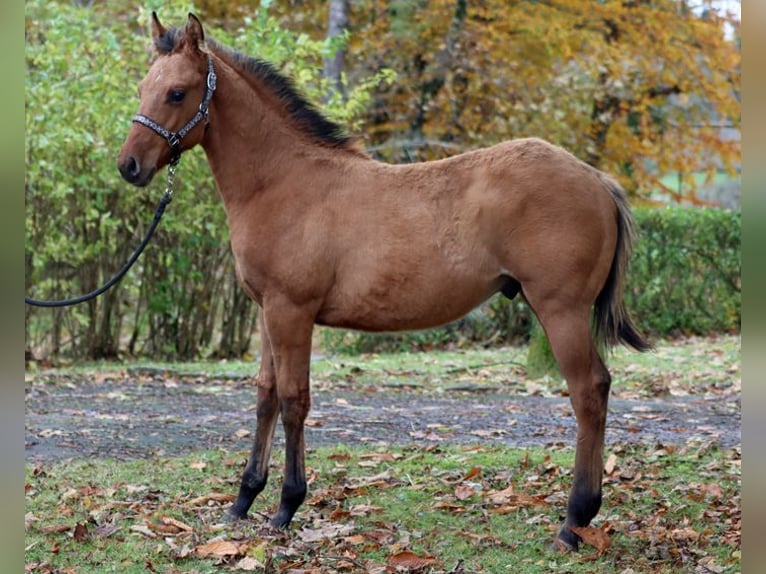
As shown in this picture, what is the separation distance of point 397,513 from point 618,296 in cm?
162

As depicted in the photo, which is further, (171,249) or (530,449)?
(171,249)

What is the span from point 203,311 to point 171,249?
2.79 ft

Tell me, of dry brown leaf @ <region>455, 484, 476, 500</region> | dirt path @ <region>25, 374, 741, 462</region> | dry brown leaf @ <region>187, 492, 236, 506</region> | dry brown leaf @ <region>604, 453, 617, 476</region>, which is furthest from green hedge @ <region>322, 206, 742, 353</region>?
dry brown leaf @ <region>187, 492, 236, 506</region>

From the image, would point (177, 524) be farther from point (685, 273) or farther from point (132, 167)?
point (685, 273)

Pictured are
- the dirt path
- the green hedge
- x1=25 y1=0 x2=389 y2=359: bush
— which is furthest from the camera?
the green hedge

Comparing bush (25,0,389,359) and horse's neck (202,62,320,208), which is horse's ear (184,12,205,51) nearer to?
horse's neck (202,62,320,208)

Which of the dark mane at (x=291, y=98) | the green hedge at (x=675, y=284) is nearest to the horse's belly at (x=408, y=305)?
the dark mane at (x=291, y=98)

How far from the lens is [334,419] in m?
7.44

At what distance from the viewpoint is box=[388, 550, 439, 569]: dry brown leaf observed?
4.18m

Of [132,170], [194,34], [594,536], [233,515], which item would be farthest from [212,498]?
[194,34]

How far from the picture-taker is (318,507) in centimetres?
516

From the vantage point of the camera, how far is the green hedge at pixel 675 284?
1270 centimetres
